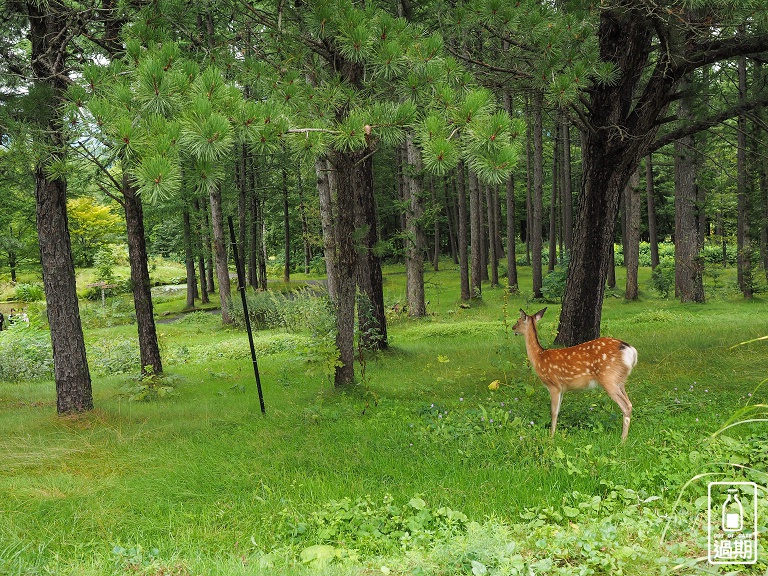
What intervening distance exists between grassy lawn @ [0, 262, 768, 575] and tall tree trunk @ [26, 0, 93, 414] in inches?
20.0

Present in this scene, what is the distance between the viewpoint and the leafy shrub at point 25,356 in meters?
11.3

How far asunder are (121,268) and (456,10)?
113ft

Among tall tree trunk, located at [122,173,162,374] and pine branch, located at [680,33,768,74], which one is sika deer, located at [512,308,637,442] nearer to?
pine branch, located at [680,33,768,74]

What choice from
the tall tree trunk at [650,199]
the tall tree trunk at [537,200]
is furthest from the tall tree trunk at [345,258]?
the tall tree trunk at [650,199]

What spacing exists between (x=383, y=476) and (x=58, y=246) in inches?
184

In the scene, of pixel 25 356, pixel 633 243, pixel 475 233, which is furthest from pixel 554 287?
pixel 25 356

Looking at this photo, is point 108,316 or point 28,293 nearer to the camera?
point 108,316

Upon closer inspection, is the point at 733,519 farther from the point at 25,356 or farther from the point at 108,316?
the point at 108,316

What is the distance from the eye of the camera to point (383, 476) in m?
4.64

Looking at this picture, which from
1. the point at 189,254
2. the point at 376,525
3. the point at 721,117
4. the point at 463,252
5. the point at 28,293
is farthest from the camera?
the point at 28,293

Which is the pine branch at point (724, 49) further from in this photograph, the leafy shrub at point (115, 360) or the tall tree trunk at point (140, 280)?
the leafy shrub at point (115, 360)

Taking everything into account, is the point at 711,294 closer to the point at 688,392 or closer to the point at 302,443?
the point at 688,392

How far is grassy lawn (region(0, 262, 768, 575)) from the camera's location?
133 inches

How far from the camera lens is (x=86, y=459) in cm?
531
